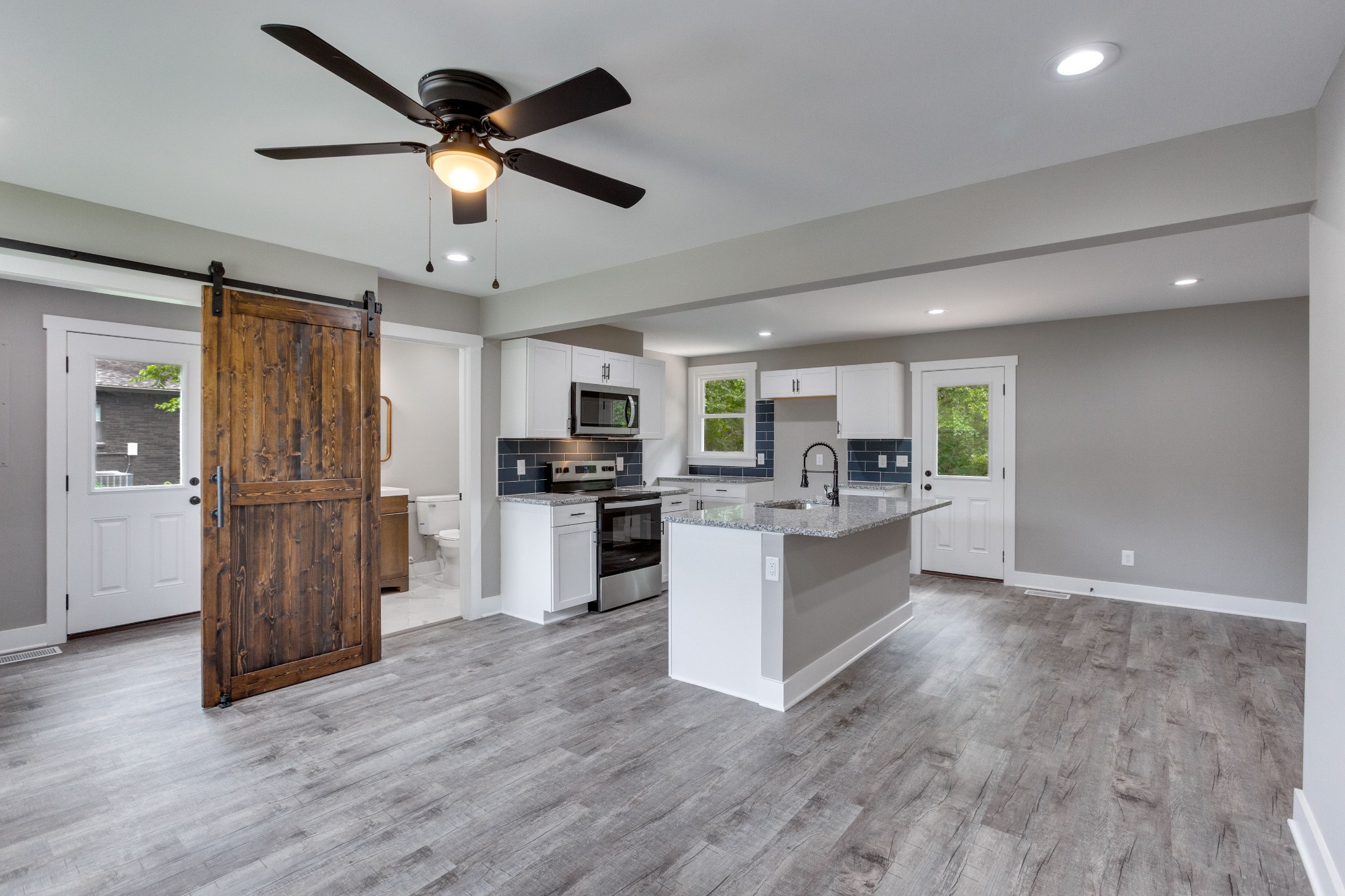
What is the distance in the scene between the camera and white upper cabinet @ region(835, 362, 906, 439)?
6.03 meters

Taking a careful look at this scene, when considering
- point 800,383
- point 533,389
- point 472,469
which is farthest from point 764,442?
point 472,469

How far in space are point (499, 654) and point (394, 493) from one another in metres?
2.15

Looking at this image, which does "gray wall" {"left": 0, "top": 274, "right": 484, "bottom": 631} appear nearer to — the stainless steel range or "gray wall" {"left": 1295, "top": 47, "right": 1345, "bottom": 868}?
the stainless steel range

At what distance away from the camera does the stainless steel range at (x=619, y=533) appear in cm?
477

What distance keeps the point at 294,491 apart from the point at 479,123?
92.2 inches

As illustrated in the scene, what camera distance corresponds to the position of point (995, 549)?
5.68 m

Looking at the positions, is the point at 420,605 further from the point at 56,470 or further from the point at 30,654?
the point at 56,470

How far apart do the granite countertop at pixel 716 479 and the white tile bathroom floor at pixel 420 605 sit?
2611mm

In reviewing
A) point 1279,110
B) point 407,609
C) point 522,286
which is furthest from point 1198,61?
point 407,609

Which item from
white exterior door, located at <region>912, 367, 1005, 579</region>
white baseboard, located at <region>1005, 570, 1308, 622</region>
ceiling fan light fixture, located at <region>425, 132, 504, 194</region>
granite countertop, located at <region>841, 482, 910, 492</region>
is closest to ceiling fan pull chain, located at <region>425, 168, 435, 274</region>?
ceiling fan light fixture, located at <region>425, 132, 504, 194</region>

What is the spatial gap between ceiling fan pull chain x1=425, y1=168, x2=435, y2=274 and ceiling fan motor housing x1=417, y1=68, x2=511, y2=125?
49 centimetres

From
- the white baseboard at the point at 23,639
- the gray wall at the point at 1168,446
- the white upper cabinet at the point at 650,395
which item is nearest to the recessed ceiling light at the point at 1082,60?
the white upper cabinet at the point at 650,395

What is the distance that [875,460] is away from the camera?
6.37 meters

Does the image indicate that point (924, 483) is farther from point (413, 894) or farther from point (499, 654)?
point (413, 894)
